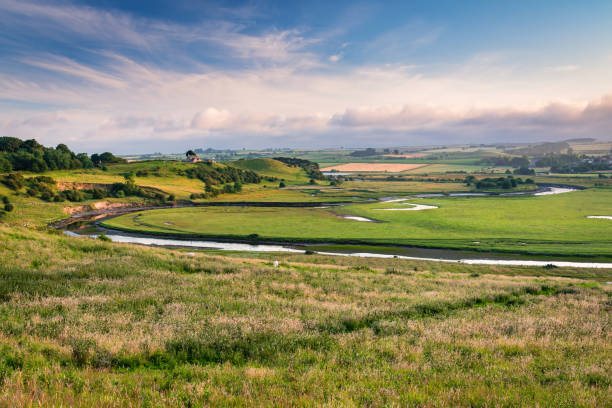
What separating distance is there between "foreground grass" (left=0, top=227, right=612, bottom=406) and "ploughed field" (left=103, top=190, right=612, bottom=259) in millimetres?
42116

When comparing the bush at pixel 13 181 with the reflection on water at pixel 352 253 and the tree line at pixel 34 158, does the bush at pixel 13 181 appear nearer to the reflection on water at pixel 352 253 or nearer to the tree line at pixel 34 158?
the tree line at pixel 34 158

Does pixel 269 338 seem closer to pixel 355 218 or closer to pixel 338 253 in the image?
pixel 338 253

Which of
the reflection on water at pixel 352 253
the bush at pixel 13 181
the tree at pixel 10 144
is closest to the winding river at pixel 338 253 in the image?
the reflection on water at pixel 352 253

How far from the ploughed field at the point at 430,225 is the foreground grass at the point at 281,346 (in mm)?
42116

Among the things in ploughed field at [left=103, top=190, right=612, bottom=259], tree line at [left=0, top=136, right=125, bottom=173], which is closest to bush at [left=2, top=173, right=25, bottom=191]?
tree line at [left=0, top=136, right=125, bottom=173]

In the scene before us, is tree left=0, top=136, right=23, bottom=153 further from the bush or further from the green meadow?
the green meadow

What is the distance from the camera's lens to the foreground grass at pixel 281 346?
18.6 feet

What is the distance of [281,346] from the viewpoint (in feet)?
27.1

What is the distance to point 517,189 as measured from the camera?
472 ft

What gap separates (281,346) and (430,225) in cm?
6572

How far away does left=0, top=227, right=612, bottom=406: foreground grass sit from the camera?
5664 millimetres

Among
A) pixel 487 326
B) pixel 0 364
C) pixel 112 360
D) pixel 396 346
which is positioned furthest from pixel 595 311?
pixel 0 364

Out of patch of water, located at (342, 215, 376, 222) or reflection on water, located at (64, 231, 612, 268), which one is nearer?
reflection on water, located at (64, 231, 612, 268)

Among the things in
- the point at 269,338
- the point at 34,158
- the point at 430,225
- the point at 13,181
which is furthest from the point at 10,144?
the point at 269,338
